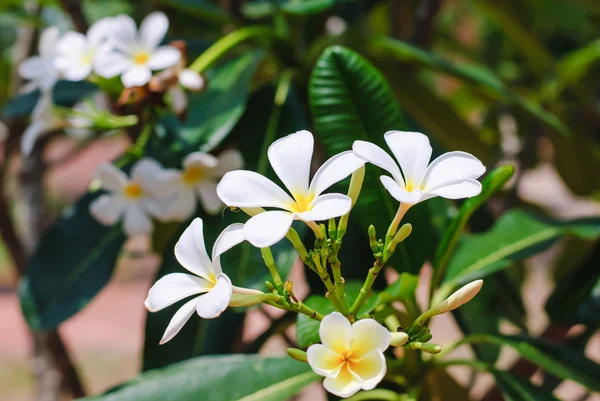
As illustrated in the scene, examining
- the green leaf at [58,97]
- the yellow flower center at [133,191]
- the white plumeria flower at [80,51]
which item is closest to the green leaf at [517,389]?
the yellow flower center at [133,191]

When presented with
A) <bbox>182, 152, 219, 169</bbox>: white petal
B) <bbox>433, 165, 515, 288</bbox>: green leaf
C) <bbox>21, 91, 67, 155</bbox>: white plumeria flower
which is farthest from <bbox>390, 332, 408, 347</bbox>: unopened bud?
<bbox>21, 91, 67, 155</bbox>: white plumeria flower

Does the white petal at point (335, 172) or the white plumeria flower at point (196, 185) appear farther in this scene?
the white plumeria flower at point (196, 185)

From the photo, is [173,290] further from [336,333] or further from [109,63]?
[109,63]

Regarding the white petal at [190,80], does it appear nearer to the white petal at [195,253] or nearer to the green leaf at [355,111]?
the green leaf at [355,111]

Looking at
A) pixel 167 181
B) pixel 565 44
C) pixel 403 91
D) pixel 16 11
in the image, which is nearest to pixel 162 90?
pixel 167 181

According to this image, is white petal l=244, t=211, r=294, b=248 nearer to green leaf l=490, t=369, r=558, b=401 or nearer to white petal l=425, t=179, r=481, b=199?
white petal l=425, t=179, r=481, b=199

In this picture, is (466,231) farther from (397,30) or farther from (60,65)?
(60,65)
